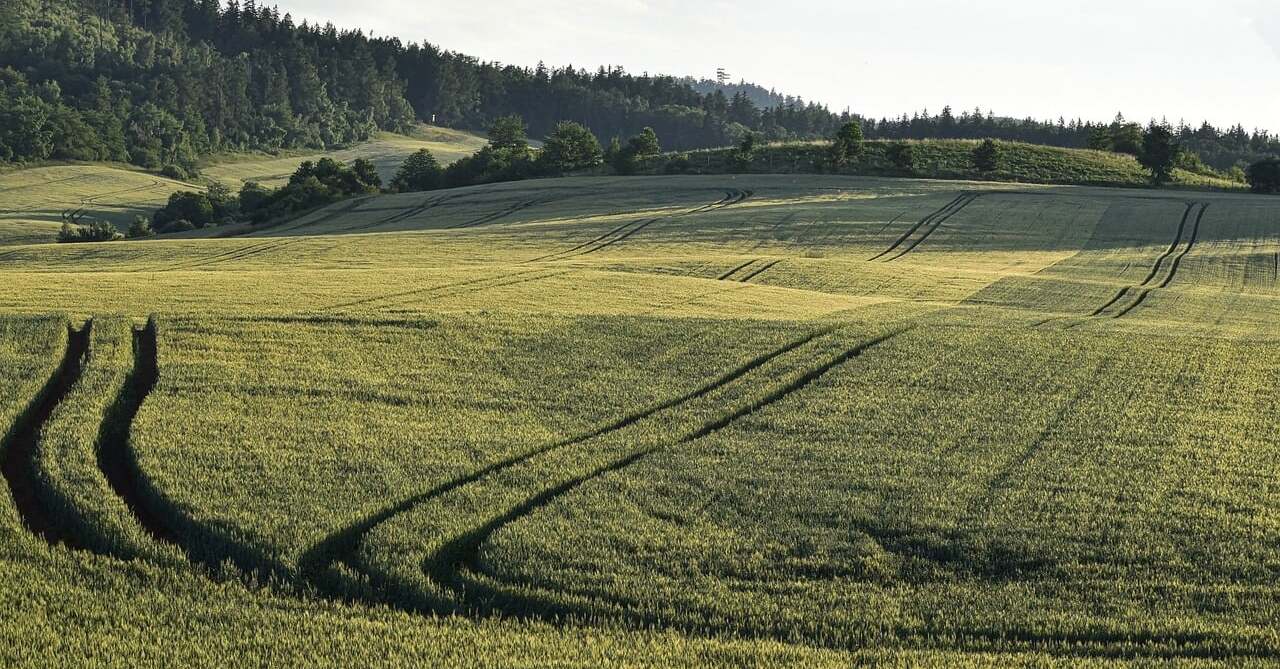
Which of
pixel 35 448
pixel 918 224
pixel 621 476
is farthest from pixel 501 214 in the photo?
pixel 621 476

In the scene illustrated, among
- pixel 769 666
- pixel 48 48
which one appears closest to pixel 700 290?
pixel 769 666

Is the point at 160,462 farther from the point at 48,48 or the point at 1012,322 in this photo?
the point at 48,48

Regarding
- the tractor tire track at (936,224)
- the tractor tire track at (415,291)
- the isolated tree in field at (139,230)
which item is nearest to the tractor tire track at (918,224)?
the tractor tire track at (936,224)

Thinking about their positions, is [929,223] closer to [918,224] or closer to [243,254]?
[918,224]

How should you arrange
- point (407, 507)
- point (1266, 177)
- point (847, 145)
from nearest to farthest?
point (407, 507) < point (1266, 177) < point (847, 145)

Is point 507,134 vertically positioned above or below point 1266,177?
above

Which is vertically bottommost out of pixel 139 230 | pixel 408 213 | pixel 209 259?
pixel 139 230
